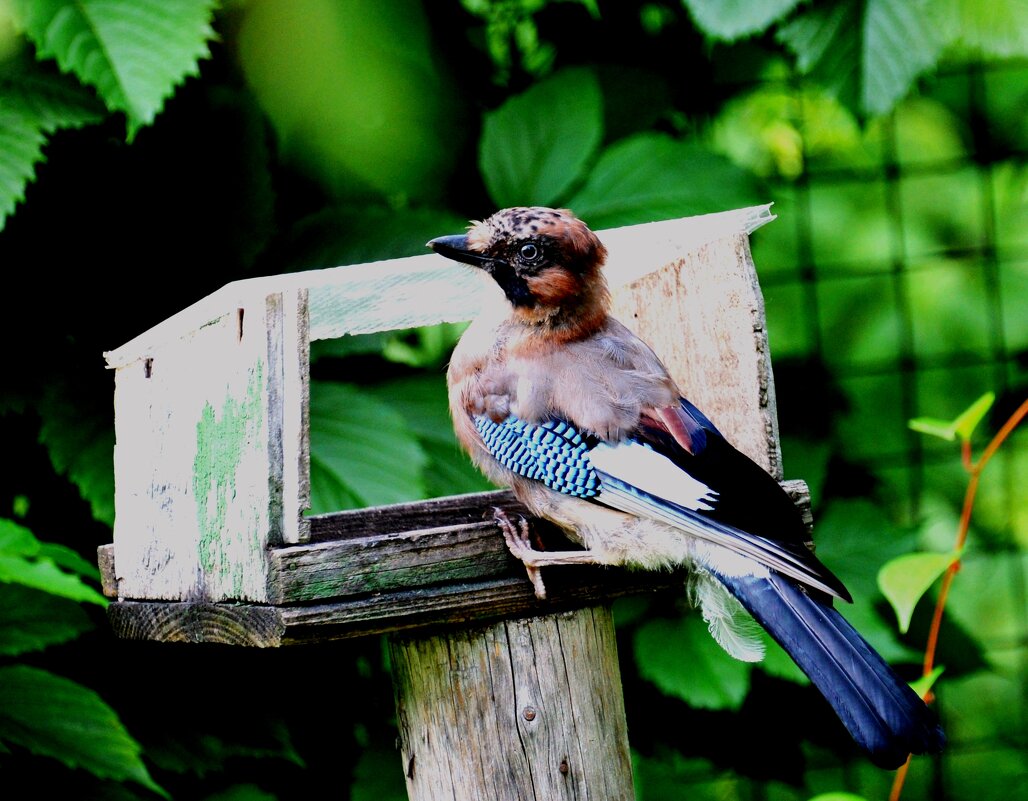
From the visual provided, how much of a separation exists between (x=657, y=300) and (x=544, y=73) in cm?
110

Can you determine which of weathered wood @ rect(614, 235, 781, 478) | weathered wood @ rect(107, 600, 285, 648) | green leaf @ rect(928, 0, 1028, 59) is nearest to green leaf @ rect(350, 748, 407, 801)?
weathered wood @ rect(107, 600, 285, 648)

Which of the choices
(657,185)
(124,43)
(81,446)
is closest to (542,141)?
(657,185)

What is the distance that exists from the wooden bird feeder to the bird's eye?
0.11 metres

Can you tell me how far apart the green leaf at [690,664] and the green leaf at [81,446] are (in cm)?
121

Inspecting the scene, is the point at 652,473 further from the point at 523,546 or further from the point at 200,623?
the point at 200,623

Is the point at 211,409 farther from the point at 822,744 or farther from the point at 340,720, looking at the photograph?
the point at 822,744

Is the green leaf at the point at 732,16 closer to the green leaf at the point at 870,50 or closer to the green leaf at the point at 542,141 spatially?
the green leaf at the point at 870,50

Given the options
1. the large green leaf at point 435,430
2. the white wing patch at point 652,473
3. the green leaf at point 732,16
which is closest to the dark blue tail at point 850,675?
the white wing patch at point 652,473

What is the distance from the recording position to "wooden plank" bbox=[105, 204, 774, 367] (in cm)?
217

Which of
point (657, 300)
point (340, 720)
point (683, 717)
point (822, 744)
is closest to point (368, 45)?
point (657, 300)

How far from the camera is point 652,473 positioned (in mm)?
2029

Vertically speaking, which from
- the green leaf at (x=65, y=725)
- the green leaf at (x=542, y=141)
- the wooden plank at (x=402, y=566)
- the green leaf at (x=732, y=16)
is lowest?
the green leaf at (x=65, y=725)

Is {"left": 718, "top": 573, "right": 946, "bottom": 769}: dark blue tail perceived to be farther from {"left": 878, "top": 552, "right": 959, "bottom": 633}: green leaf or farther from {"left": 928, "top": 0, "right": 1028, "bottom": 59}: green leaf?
{"left": 928, "top": 0, "right": 1028, "bottom": 59}: green leaf

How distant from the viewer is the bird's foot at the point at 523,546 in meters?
2.02
